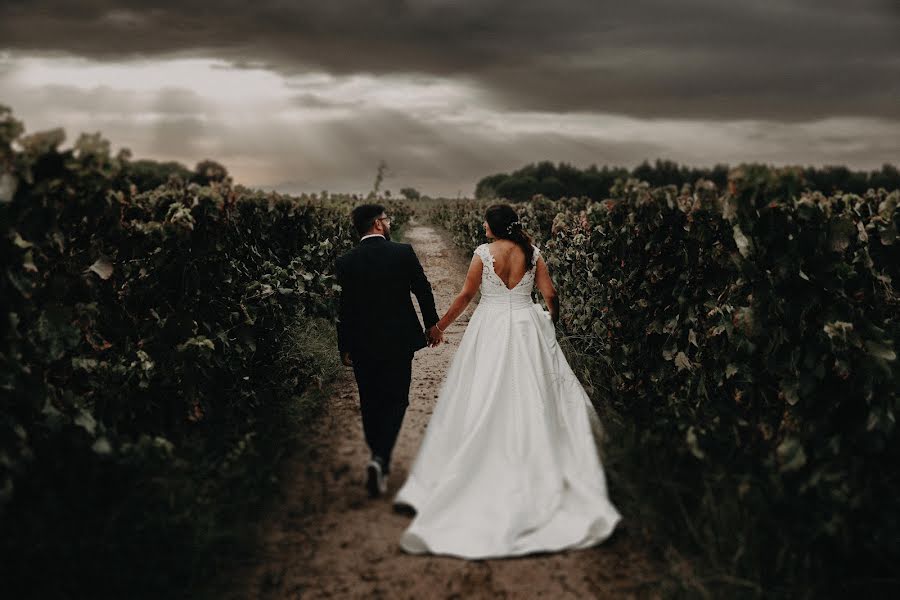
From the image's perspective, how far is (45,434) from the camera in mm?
4270

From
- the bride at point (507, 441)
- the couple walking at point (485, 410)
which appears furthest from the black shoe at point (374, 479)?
the bride at point (507, 441)

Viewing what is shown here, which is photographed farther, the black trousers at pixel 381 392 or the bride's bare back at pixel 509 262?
the bride's bare back at pixel 509 262

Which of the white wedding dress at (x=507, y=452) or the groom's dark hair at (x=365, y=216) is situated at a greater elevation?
the groom's dark hair at (x=365, y=216)

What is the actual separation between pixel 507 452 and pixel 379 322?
141cm

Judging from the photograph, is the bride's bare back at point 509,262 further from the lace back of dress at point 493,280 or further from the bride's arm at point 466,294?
the bride's arm at point 466,294

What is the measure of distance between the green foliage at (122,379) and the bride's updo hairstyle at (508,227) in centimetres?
230

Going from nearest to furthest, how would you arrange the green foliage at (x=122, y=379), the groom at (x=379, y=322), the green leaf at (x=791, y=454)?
the green foliage at (x=122, y=379) → the green leaf at (x=791, y=454) → the groom at (x=379, y=322)

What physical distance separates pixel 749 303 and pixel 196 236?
4.32 metres

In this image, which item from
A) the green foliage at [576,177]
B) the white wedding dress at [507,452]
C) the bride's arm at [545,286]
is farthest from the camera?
the green foliage at [576,177]

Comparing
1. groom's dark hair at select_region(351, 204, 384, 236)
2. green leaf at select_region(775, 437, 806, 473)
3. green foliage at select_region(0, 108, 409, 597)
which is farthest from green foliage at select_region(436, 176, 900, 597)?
green foliage at select_region(0, 108, 409, 597)

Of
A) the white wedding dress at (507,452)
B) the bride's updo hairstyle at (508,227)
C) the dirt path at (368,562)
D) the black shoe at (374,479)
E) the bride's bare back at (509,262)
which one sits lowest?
the dirt path at (368,562)

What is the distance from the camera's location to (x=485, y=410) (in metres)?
5.26

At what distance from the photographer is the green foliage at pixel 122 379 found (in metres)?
3.81

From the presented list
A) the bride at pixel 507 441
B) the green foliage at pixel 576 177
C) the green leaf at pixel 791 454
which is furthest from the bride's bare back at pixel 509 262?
the green foliage at pixel 576 177
